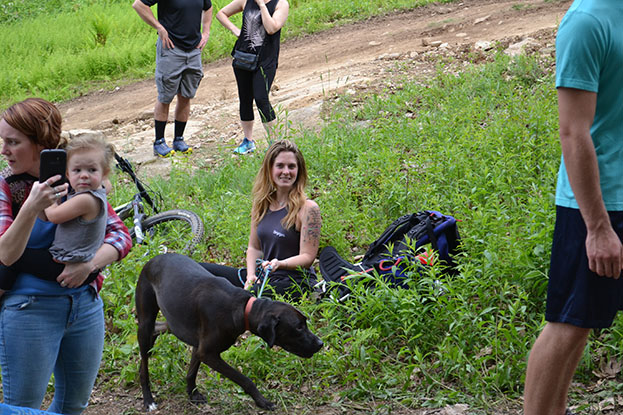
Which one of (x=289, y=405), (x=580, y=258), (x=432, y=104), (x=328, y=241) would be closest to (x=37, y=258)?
(x=289, y=405)

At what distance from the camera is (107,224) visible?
3297 mm

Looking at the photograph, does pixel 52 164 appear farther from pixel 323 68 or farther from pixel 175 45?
Result: pixel 323 68

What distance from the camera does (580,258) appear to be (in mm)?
2805

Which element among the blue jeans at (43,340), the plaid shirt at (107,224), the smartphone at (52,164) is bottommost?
the blue jeans at (43,340)

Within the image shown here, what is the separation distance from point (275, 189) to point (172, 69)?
414cm

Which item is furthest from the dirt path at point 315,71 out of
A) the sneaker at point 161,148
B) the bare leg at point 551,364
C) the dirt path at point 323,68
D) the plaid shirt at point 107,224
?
the bare leg at point 551,364

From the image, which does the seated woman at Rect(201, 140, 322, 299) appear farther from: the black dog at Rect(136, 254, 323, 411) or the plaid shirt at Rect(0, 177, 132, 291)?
the plaid shirt at Rect(0, 177, 132, 291)

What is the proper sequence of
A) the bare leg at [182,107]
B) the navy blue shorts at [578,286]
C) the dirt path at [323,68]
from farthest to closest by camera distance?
the dirt path at [323,68]
the bare leg at [182,107]
the navy blue shorts at [578,286]

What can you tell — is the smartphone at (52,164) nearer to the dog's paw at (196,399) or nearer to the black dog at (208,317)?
the black dog at (208,317)

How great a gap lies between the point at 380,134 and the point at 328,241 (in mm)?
2473

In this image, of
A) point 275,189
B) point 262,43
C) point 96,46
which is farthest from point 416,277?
point 96,46

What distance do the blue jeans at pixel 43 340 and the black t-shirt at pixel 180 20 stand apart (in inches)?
250

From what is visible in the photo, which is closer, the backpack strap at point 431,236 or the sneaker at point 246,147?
the backpack strap at point 431,236

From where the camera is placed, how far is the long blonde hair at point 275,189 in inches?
207
